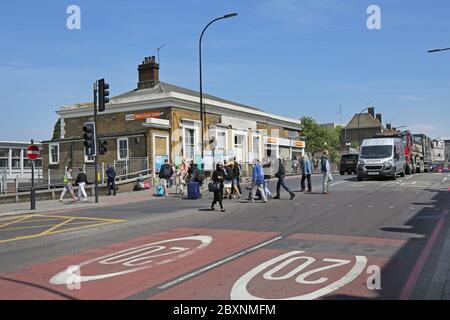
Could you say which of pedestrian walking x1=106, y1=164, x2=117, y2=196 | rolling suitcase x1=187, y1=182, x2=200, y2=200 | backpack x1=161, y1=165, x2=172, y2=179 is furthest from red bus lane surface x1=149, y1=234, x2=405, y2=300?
pedestrian walking x1=106, y1=164, x2=117, y2=196

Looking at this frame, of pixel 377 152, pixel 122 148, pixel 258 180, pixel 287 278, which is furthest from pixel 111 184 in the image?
pixel 287 278

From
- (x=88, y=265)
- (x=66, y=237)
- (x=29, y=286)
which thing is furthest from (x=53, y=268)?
(x=66, y=237)

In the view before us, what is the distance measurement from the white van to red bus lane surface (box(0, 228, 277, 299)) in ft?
59.5

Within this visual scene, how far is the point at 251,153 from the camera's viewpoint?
4406cm

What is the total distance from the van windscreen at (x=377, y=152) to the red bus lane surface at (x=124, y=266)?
18.8 metres

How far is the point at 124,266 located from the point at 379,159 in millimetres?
22299

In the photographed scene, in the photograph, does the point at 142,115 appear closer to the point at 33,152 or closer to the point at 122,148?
the point at 122,148

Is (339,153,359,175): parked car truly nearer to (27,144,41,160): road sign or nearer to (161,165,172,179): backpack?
(161,165,172,179): backpack

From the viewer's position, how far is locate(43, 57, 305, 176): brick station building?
32781 millimetres

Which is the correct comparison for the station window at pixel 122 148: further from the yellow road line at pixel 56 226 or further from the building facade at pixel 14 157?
the yellow road line at pixel 56 226

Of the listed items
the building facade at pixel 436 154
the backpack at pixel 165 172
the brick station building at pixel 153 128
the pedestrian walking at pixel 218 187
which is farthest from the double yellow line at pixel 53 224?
the building facade at pixel 436 154

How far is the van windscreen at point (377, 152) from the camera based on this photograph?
27469 mm

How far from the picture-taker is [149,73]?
39.8 metres
